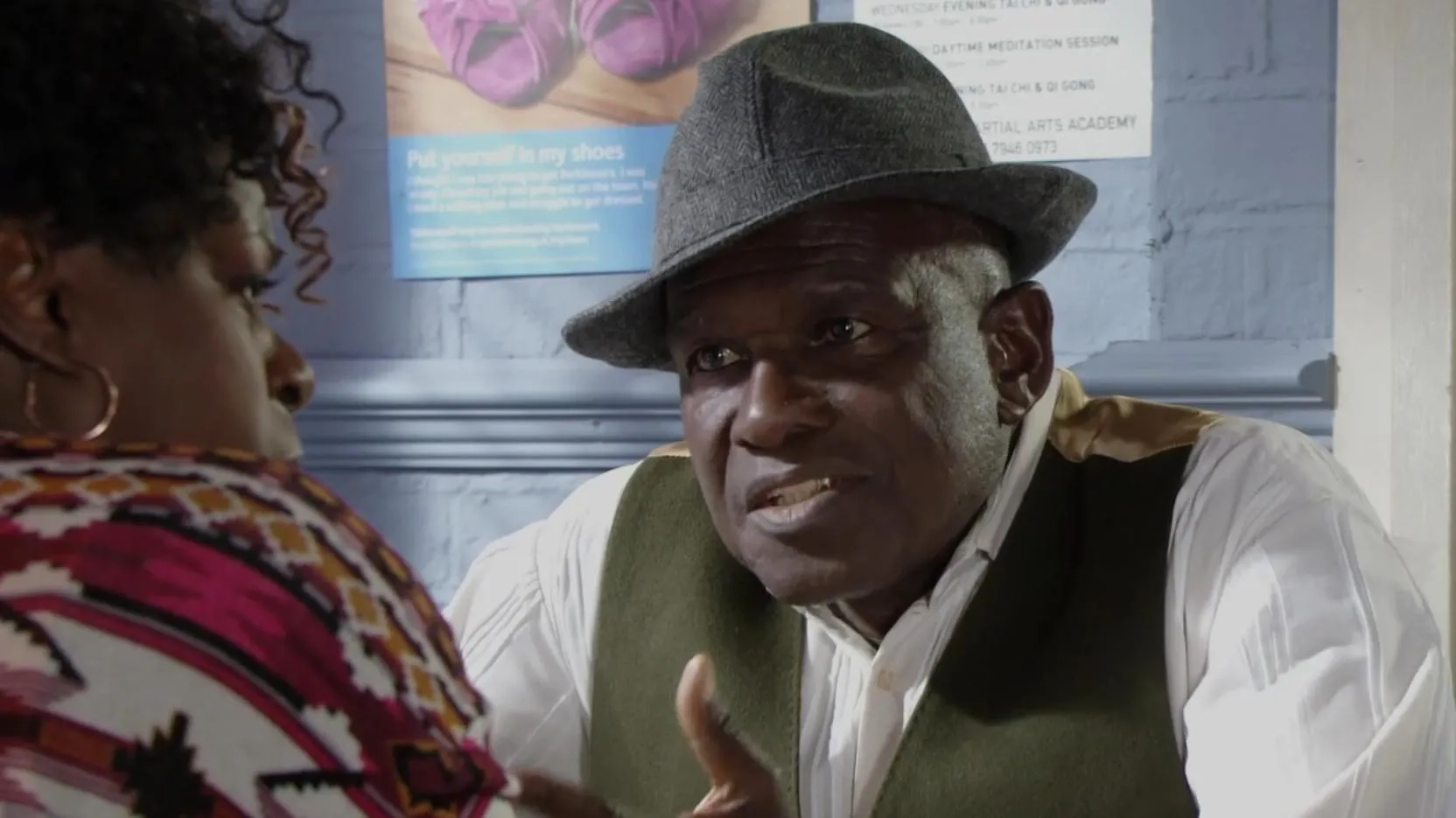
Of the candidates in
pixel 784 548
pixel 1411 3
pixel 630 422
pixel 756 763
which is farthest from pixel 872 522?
pixel 1411 3

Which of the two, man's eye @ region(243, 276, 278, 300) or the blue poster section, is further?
the blue poster section

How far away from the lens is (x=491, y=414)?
153 centimetres

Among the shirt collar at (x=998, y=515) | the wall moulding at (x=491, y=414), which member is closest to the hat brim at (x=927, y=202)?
the shirt collar at (x=998, y=515)

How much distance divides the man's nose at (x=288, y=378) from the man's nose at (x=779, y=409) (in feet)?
1.17

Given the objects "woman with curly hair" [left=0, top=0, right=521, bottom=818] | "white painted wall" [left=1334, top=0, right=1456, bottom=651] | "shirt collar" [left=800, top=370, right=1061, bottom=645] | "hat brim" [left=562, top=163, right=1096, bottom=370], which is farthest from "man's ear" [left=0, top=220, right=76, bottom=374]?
"white painted wall" [left=1334, top=0, right=1456, bottom=651]

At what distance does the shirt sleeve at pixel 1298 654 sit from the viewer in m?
0.79

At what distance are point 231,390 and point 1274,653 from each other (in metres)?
0.67

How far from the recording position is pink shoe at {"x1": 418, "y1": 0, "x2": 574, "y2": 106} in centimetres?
151

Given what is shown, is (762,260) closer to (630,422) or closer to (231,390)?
(231,390)

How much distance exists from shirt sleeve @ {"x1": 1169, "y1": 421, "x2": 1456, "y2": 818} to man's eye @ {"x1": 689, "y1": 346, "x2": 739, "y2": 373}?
1.16ft

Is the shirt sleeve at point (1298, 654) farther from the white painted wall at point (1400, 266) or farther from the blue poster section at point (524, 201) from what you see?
the blue poster section at point (524, 201)

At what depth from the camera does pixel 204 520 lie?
44 cm

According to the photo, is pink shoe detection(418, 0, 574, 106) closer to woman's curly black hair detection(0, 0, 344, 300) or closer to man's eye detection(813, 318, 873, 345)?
man's eye detection(813, 318, 873, 345)

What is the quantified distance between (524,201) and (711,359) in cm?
68
